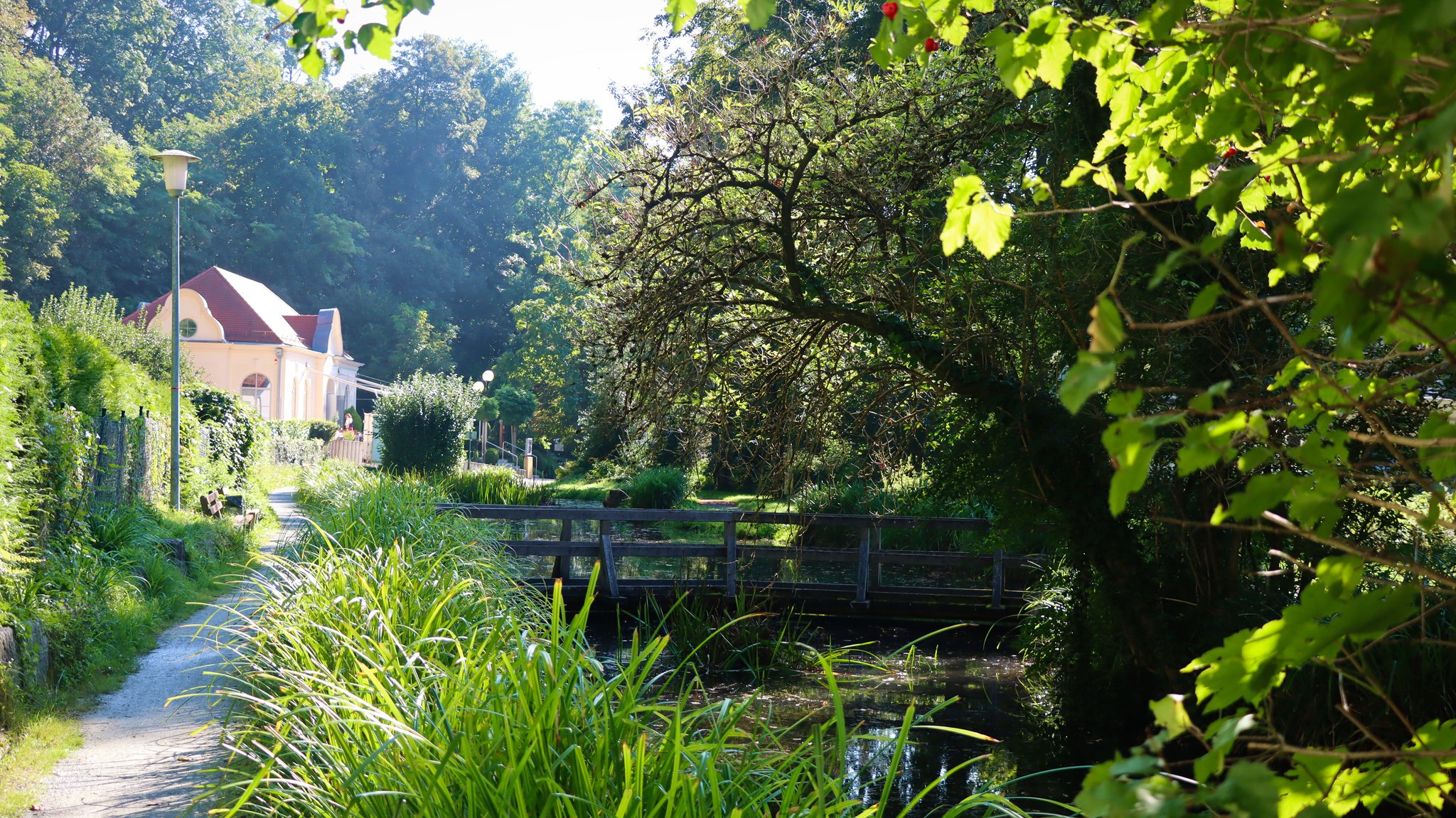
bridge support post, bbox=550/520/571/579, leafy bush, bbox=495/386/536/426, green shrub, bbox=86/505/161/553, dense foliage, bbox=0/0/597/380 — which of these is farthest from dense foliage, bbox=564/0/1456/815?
dense foliage, bbox=0/0/597/380

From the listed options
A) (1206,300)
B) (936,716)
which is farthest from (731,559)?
(1206,300)

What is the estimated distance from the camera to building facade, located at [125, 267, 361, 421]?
3756cm

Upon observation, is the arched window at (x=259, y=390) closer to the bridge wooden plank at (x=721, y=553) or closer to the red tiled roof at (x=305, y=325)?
the red tiled roof at (x=305, y=325)

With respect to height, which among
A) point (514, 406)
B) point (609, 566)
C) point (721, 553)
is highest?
point (514, 406)

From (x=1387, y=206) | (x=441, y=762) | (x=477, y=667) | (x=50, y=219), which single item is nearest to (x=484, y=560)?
(x=477, y=667)

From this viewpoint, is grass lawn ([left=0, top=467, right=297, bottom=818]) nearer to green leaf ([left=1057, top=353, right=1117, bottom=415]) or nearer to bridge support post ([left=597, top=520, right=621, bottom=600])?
bridge support post ([left=597, top=520, right=621, bottom=600])

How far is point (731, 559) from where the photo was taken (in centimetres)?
1170

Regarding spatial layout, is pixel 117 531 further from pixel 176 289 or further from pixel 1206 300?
pixel 1206 300

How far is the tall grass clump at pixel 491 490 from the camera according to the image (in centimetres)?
1927

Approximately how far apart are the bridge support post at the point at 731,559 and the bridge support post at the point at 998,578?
2815mm

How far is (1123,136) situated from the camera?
6.26 ft

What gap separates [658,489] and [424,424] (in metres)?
5.20

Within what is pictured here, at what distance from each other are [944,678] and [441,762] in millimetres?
7241

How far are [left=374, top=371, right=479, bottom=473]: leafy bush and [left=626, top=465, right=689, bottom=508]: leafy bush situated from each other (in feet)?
12.8
